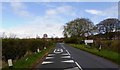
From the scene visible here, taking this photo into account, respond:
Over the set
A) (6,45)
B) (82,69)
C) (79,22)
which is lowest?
(82,69)

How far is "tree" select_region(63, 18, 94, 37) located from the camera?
109 m

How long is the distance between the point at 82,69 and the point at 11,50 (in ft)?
29.1

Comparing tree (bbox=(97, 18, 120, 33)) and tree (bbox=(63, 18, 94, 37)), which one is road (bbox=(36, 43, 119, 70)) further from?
tree (bbox=(97, 18, 120, 33))

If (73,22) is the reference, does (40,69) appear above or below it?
below

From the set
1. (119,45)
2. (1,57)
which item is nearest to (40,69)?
(1,57)

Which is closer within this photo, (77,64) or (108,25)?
(77,64)

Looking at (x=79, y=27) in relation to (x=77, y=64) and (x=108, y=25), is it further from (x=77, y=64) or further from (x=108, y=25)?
(x=77, y=64)

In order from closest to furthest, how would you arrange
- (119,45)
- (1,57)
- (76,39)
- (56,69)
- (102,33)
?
(56,69), (1,57), (119,45), (76,39), (102,33)

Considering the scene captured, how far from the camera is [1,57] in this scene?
2109 centimetres

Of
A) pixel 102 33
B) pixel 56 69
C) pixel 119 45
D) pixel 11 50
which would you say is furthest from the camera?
pixel 102 33

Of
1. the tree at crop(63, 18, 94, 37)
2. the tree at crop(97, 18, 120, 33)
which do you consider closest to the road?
the tree at crop(63, 18, 94, 37)

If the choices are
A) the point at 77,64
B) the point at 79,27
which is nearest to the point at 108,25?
the point at 79,27

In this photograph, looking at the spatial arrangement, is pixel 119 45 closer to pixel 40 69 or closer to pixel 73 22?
pixel 40 69

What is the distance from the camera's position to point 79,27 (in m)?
111
